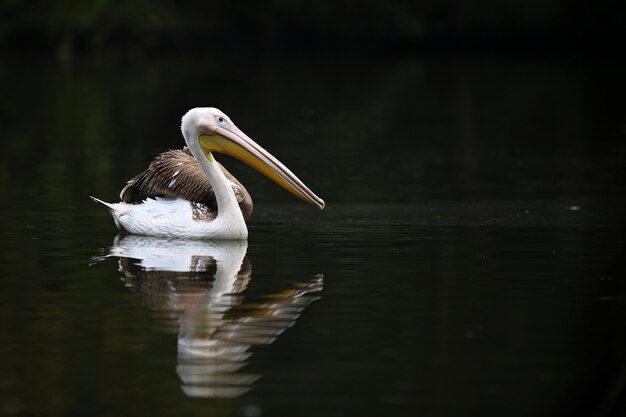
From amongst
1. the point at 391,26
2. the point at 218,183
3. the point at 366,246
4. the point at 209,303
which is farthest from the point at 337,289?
the point at 391,26

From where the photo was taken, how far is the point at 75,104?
80.7 ft

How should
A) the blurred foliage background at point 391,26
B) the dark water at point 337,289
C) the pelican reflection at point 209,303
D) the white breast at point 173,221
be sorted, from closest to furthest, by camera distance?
the dark water at point 337,289
the pelican reflection at point 209,303
the white breast at point 173,221
the blurred foliage background at point 391,26

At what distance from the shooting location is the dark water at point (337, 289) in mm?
5531

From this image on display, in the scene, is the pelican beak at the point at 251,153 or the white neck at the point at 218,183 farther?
the pelican beak at the point at 251,153

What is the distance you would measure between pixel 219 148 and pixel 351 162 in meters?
5.76

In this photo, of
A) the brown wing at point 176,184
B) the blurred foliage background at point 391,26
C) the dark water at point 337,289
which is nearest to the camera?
the dark water at point 337,289

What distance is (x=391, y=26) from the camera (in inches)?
1980

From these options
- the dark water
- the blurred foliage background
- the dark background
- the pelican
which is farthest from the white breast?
the blurred foliage background

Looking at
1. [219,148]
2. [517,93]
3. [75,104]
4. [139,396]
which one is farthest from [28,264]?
[517,93]

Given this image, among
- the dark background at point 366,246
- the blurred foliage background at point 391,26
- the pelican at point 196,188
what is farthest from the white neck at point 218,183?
the blurred foliage background at point 391,26

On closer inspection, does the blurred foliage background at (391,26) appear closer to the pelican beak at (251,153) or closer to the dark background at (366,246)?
the dark background at (366,246)

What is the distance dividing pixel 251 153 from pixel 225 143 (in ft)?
0.61

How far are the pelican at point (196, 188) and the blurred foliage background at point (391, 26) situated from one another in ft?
117

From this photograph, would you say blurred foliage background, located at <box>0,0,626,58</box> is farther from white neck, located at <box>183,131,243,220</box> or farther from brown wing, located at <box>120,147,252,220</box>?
white neck, located at <box>183,131,243,220</box>
